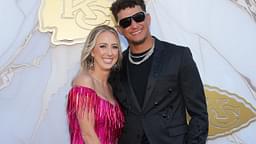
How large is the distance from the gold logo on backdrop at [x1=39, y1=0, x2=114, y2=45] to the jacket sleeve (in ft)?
2.90

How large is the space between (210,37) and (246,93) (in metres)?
0.41

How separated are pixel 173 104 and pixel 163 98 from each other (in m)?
0.05

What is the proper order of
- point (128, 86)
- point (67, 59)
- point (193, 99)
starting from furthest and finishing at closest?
point (67, 59) < point (128, 86) < point (193, 99)

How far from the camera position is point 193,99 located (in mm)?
1794

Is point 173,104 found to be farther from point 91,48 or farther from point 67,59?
point 67,59

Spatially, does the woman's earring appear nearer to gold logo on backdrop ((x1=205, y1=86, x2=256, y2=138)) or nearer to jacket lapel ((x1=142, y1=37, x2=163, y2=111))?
jacket lapel ((x1=142, y1=37, x2=163, y2=111))

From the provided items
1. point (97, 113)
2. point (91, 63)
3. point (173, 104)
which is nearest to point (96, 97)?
point (97, 113)

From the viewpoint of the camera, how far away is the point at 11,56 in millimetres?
2467

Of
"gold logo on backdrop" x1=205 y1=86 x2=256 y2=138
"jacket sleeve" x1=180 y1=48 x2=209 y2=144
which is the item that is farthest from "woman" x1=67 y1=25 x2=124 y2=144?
"gold logo on backdrop" x1=205 y1=86 x2=256 y2=138

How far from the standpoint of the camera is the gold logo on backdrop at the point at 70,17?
8.17ft

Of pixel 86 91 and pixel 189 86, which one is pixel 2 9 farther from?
pixel 189 86

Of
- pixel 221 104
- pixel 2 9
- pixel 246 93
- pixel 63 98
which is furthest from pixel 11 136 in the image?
pixel 246 93

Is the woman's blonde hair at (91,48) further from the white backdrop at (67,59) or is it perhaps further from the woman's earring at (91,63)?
the white backdrop at (67,59)

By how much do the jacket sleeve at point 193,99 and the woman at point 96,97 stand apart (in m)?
0.33
